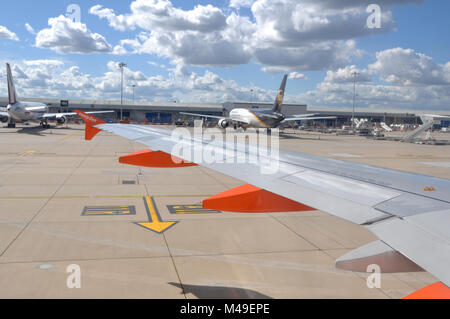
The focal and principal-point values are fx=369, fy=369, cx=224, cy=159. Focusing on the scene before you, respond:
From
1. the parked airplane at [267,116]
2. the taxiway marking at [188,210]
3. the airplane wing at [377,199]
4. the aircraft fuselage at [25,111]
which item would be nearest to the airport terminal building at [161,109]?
the parked airplane at [267,116]

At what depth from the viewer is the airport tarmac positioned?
18.6 ft

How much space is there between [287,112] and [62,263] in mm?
103315

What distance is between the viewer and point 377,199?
3.30 meters

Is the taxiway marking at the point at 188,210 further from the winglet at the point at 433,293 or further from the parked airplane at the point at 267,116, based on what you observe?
the parked airplane at the point at 267,116

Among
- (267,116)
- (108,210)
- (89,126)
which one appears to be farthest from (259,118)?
(89,126)

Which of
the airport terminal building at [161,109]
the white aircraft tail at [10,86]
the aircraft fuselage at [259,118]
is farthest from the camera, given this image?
the airport terminal building at [161,109]

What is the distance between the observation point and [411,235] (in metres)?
2.52

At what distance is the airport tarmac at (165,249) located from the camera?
18.6ft

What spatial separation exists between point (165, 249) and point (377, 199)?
4.97 metres

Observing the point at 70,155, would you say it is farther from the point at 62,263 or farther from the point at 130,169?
the point at 62,263

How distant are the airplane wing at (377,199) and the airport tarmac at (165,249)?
6.51ft

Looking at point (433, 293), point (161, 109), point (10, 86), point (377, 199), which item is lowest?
point (433, 293)

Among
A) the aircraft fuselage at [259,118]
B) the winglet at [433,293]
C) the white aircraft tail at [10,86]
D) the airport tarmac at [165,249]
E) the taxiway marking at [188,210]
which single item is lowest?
the airport tarmac at [165,249]

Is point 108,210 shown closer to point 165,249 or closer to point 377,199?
point 165,249
